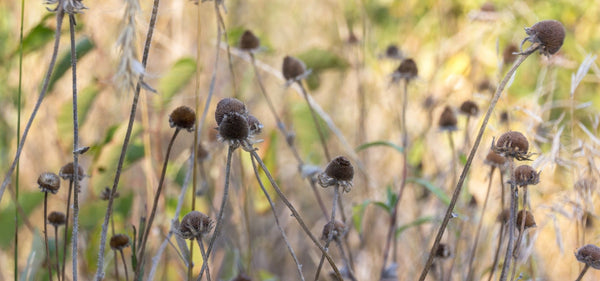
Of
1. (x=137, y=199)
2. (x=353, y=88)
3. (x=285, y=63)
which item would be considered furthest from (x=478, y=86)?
(x=137, y=199)

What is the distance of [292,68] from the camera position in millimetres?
1096

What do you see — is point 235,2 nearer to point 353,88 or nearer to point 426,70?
point 353,88

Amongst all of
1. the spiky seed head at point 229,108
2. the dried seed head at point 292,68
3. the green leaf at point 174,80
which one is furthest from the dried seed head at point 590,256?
the green leaf at point 174,80

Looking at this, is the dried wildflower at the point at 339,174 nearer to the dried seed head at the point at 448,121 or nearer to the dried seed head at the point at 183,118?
the dried seed head at the point at 183,118

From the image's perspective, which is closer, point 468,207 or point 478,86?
point 468,207

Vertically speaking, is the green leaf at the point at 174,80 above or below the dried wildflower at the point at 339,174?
above

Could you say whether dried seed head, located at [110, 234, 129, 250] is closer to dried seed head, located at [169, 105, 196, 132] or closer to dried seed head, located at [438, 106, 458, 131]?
dried seed head, located at [169, 105, 196, 132]

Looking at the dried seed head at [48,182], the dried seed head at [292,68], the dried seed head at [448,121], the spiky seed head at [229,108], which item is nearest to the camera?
the spiky seed head at [229,108]

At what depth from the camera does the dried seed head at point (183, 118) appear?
29.5 inches

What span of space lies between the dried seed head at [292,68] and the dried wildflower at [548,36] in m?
0.49

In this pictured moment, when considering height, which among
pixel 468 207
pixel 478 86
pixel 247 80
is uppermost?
pixel 478 86

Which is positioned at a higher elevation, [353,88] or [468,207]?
[353,88]

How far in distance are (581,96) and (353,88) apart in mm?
837

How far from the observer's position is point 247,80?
1.46 metres
